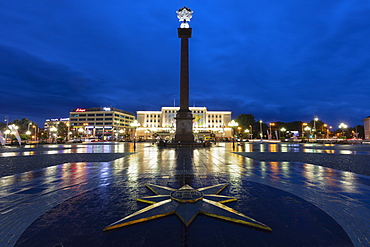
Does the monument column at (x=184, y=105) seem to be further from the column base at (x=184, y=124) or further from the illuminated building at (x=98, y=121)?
the illuminated building at (x=98, y=121)

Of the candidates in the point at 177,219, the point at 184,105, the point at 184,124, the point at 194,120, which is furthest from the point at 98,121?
the point at 177,219

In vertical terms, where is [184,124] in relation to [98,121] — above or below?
below

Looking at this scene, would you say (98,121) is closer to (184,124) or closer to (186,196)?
(184,124)

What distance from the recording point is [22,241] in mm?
2662

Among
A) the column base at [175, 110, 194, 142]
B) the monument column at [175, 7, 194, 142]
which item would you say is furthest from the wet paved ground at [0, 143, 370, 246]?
the column base at [175, 110, 194, 142]

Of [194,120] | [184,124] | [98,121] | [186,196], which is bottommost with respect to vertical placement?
[186,196]

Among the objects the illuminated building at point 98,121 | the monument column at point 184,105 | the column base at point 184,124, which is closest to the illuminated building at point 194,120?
the illuminated building at point 98,121

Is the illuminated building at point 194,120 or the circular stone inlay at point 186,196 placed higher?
the illuminated building at point 194,120

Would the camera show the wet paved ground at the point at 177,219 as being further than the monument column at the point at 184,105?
No

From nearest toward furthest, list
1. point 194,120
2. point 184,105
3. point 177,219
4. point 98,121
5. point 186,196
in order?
point 177,219
point 186,196
point 184,105
point 98,121
point 194,120

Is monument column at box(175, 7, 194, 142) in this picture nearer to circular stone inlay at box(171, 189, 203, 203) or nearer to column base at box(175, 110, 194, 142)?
column base at box(175, 110, 194, 142)

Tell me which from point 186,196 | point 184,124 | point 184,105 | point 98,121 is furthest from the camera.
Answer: point 98,121

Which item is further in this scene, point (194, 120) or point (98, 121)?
point (194, 120)

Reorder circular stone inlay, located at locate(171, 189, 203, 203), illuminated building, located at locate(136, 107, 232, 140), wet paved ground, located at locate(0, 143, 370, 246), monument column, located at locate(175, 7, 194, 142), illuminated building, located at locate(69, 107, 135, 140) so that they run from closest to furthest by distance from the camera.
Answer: wet paved ground, located at locate(0, 143, 370, 246)
circular stone inlay, located at locate(171, 189, 203, 203)
monument column, located at locate(175, 7, 194, 142)
illuminated building, located at locate(69, 107, 135, 140)
illuminated building, located at locate(136, 107, 232, 140)
